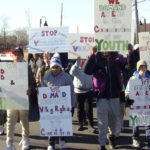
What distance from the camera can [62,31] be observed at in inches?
329

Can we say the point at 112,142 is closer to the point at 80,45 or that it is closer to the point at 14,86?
the point at 14,86

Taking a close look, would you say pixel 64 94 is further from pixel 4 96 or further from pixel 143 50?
pixel 143 50

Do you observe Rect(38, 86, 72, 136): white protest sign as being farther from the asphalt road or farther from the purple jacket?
the asphalt road

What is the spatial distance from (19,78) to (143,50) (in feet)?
8.20

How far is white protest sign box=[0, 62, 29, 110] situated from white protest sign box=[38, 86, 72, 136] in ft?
1.11

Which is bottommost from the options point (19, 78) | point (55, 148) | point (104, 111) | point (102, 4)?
point (55, 148)

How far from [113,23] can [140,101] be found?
60.5 inches

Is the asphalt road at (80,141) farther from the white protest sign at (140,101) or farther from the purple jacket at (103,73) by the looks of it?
the purple jacket at (103,73)

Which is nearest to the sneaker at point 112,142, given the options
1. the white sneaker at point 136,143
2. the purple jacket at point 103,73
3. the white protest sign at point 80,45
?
the white sneaker at point 136,143

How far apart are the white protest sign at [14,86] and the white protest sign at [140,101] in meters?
1.96

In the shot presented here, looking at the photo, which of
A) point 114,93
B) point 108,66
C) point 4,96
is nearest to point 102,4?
point 108,66

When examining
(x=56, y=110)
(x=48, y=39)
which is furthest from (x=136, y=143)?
(x=48, y=39)

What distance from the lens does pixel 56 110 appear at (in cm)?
733

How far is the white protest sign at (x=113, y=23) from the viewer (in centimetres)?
747
